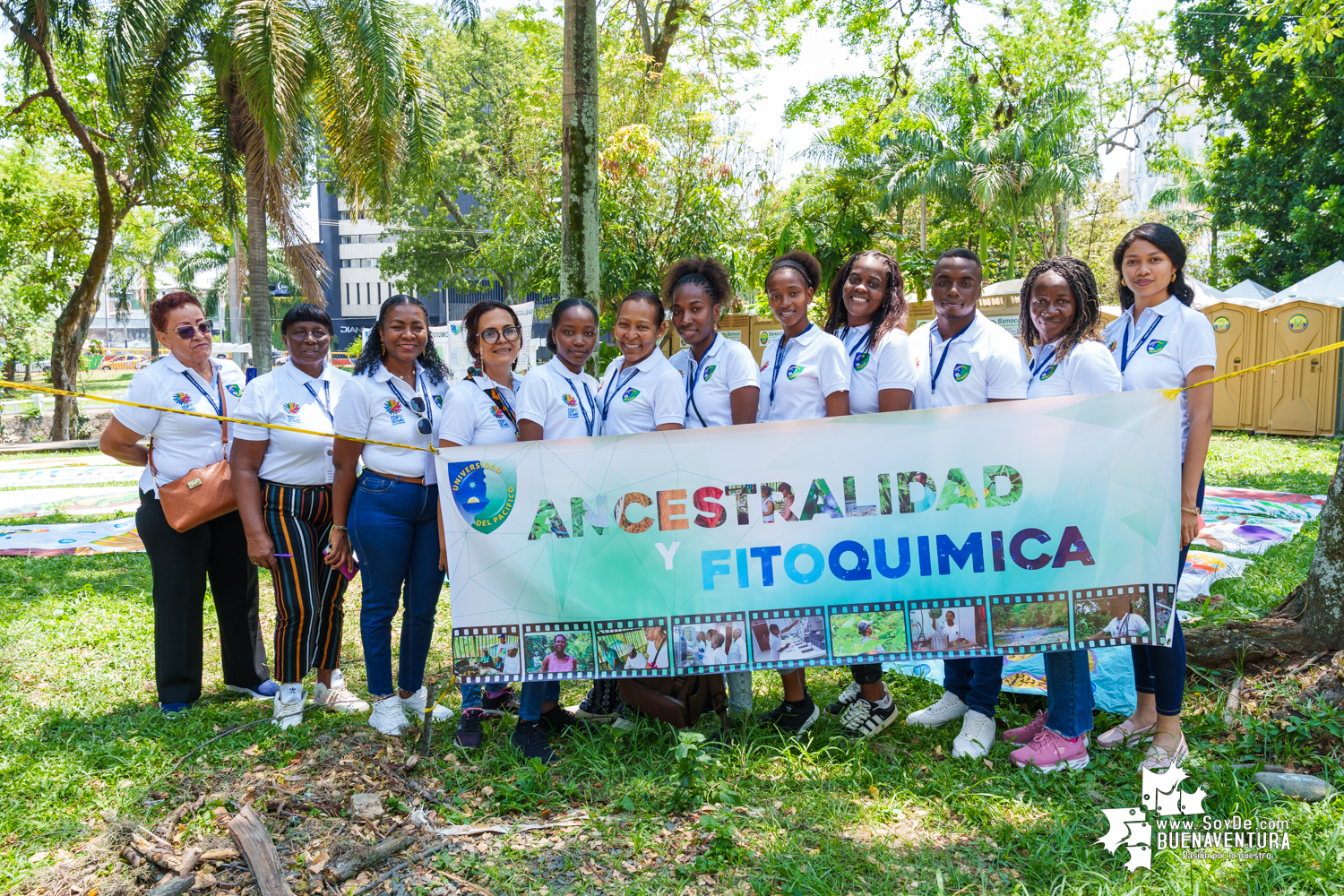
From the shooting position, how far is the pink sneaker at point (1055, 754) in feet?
10.7

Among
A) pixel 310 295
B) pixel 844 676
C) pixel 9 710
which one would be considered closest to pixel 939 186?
pixel 310 295

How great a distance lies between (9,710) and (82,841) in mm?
1554

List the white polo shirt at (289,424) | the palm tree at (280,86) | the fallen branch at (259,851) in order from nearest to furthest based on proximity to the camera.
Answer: the fallen branch at (259,851) < the white polo shirt at (289,424) < the palm tree at (280,86)

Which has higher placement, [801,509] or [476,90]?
[476,90]

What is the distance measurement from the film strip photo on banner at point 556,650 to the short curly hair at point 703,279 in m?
1.35

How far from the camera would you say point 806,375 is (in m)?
3.44

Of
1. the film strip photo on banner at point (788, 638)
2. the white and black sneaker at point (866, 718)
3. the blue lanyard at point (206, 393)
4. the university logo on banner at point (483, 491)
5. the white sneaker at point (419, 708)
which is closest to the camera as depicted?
the film strip photo on banner at point (788, 638)

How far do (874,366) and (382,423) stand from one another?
6.35 ft

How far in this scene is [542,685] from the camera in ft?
11.7

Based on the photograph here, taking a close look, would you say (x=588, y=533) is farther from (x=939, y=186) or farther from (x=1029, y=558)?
(x=939, y=186)

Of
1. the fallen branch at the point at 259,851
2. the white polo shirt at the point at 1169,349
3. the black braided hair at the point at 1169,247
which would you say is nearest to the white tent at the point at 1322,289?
the black braided hair at the point at 1169,247

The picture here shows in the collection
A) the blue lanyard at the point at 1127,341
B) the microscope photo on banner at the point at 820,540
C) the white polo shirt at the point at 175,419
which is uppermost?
the blue lanyard at the point at 1127,341

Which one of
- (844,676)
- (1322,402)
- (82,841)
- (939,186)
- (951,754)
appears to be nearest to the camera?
(82,841)

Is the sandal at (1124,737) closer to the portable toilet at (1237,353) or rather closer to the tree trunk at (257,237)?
the tree trunk at (257,237)
